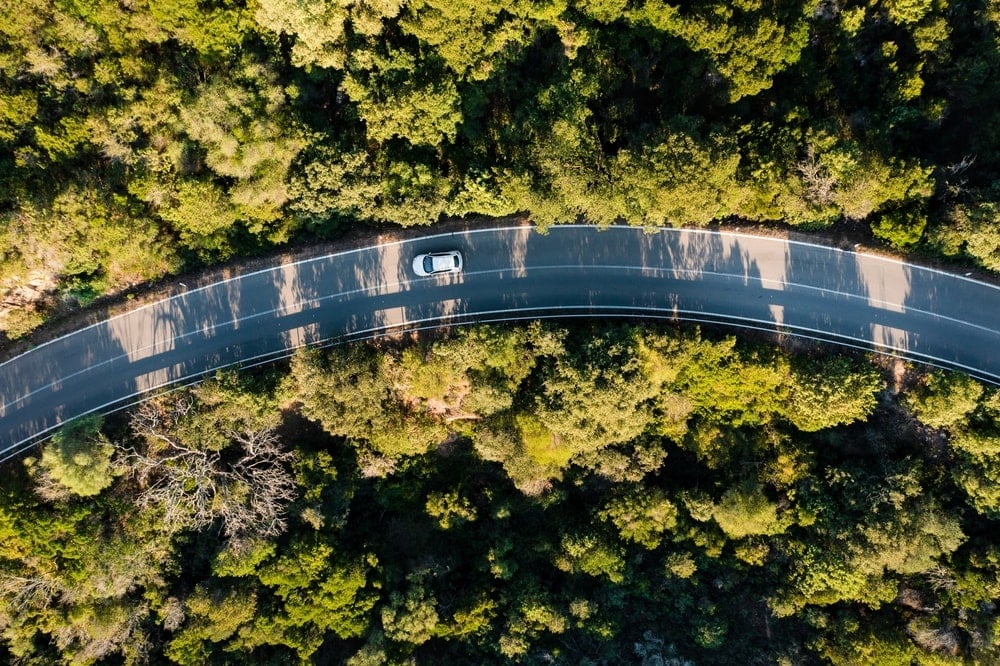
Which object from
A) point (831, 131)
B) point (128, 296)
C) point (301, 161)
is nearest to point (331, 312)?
point (301, 161)

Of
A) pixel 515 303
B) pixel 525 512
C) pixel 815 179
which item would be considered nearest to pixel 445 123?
pixel 515 303

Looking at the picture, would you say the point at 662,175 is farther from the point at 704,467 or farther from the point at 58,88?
the point at 58,88

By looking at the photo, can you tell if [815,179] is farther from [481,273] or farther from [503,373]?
[503,373]

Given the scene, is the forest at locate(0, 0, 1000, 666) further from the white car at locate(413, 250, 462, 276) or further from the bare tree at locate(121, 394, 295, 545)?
the white car at locate(413, 250, 462, 276)

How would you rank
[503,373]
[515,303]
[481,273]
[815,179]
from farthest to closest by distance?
[515,303] < [481,273] < [503,373] < [815,179]

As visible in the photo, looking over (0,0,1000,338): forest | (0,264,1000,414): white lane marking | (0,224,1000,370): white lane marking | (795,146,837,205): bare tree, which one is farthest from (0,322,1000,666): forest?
(795,146,837,205): bare tree

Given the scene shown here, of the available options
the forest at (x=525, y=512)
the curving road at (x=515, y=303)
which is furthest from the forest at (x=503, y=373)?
the curving road at (x=515, y=303)
